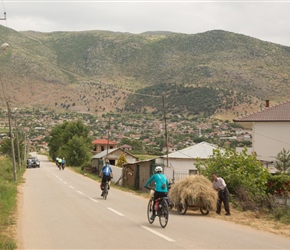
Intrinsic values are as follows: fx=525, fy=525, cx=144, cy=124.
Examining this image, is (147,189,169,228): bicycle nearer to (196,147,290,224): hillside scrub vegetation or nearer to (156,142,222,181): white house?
(196,147,290,224): hillside scrub vegetation

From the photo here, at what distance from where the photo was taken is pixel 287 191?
20.9m

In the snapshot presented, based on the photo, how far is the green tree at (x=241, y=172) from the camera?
21.0m

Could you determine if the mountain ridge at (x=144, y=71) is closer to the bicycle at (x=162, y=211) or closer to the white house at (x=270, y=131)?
the white house at (x=270, y=131)

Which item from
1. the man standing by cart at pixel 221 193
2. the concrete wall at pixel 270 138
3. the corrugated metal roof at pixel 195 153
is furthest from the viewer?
the corrugated metal roof at pixel 195 153

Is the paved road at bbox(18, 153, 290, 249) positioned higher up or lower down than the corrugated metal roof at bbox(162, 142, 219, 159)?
lower down

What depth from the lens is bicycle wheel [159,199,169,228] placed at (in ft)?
46.0

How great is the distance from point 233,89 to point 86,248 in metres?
106

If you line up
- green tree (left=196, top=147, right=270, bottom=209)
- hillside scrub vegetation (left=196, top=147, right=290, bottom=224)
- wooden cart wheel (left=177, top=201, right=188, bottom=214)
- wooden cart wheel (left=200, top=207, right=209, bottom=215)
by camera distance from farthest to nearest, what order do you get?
1. green tree (left=196, top=147, right=270, bottom=209)
2. hillside scrub vegetation (left=196, top=147, right=290, bottom=224)
3. wooden cart wheel (left=200, top=207, right=209, bottom=215)
4. wooden cart wheel (left=177, top=201, right=188, bottom=214)

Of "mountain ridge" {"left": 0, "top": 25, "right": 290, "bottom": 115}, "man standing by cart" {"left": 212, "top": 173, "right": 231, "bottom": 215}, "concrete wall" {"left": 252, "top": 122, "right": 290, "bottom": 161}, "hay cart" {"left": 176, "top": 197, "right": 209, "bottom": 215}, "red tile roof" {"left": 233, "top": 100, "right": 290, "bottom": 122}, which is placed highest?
"mountain ridge" {"left": 0, "top": 25, "right": 290, "bottom": 115}

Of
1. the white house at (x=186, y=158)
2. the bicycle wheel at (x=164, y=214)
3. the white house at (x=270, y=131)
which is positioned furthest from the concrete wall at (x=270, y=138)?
the bicycle wheel at (x=164, y=214)

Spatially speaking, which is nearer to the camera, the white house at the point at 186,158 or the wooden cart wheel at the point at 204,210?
the wooden cart wheel at the point at 204,210

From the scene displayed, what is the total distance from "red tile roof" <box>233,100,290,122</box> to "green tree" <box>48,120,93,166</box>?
1931 inches

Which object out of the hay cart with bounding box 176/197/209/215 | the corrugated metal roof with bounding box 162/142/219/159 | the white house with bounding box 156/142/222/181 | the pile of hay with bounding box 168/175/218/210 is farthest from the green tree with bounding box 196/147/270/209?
the corrugated metal roof with bounding box 162/142/219/159

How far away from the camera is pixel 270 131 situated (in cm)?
3641
